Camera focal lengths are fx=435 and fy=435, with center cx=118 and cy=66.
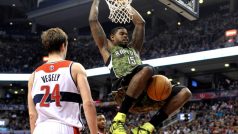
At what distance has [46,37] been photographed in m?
3.70

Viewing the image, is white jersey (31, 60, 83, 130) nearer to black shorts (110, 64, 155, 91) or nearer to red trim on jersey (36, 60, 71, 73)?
red trim on jersey (36, 60, 71, 73)

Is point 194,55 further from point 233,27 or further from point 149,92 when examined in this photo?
point 149,92

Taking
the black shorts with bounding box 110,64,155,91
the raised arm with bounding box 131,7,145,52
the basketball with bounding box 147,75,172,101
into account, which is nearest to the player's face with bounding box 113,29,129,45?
the raised arm with bounding box 131,7,145,52

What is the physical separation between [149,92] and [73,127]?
1759 millimetres

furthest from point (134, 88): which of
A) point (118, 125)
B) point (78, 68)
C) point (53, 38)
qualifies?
point (53, 38)

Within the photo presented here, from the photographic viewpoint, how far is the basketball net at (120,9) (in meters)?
6.49

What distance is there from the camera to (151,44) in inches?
1320

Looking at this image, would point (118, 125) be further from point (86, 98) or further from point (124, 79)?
point (86, 98)

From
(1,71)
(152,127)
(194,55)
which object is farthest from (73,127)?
(1,71)

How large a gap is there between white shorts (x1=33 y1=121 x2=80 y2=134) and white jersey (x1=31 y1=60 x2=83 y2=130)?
0.09ft

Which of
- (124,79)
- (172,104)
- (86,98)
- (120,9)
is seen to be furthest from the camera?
(120,9)

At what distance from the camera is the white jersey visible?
12.0 ft

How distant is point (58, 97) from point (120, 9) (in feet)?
10.8

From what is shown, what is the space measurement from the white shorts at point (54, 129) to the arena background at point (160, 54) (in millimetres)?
16406
